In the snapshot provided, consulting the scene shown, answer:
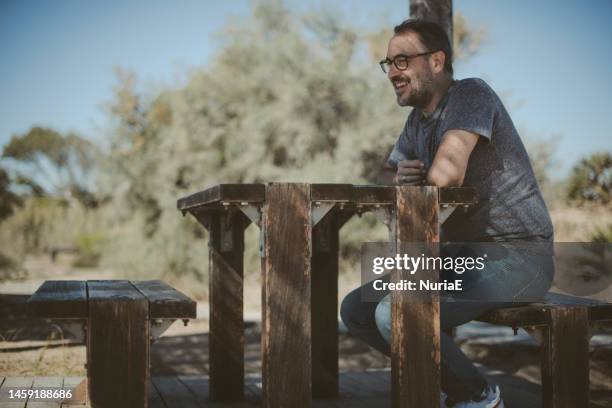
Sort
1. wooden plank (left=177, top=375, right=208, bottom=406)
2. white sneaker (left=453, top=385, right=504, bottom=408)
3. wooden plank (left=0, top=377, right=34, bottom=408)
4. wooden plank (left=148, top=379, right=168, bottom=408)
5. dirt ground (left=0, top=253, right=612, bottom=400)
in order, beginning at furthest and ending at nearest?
dirt ground (left=0, top=253, right=612, bottom=400) < wooden plank (left=177, top=375, right=208, bottom=406) < wooden plank (left=148, top=379, right=168, bottom=408) < wooden plank (left=0, top=377, right=34, bottom=408) < white sneaker (left=453, top=385, right=504, bottom=408)

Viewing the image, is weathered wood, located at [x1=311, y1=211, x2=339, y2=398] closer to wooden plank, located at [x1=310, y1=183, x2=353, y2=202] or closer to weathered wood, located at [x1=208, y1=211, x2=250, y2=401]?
weathered wood, located at [x1=208, y1=211, x2=250, y2=401]

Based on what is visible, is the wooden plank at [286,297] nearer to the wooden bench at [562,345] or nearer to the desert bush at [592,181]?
the wooden bench at [562,345]

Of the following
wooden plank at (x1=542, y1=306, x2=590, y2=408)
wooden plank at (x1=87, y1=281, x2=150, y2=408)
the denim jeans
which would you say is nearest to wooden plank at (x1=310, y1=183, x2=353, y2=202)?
the denim jeans

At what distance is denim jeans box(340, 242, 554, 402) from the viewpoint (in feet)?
8.87

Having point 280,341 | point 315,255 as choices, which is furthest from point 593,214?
point 280,341

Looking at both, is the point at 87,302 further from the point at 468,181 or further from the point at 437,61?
the point at 437,61

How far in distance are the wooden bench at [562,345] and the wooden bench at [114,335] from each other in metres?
1.30

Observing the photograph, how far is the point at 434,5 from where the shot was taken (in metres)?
5.04

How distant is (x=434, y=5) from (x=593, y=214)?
7.05m

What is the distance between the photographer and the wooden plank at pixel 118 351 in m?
2.46

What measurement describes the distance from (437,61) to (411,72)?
0.41 feet

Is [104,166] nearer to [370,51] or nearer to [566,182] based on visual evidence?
[370,51]

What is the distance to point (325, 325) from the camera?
375 cm

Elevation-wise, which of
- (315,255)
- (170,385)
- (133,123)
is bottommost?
(170,385)
